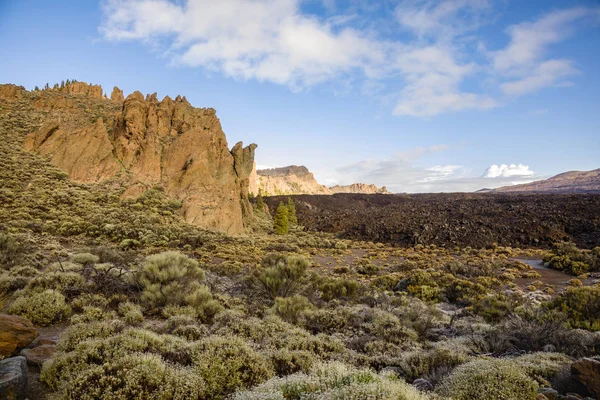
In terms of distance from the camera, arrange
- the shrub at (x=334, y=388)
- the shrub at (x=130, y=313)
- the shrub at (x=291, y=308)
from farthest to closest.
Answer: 1. the shrub at (x=291, y=308)
2. the shrub at (x=130, y=313)
3. the shrub at (x=334, y=388)

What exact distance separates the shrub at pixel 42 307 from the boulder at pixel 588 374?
1096 centimetres

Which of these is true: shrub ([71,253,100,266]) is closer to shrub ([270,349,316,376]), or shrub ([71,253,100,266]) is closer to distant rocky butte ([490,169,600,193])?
shrub ([270,349,316,376])

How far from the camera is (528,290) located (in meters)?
16.9

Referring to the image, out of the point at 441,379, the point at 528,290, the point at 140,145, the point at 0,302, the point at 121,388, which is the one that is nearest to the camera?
the point at 121,388

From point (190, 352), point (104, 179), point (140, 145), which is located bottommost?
point (190, 352)

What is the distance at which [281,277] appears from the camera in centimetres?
1316

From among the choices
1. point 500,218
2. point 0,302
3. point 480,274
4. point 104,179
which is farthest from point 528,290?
point 104,179

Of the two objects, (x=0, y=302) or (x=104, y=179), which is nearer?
(x=0, y=302)

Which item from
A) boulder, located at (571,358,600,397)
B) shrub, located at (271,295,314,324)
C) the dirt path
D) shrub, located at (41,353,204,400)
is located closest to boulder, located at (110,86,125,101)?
shrub, located at (271,295,314,324)

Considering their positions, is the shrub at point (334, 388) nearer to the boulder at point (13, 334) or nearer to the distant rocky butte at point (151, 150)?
the boulder at point (13, 334)

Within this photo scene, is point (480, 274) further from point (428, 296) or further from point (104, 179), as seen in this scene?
point (104, 179)

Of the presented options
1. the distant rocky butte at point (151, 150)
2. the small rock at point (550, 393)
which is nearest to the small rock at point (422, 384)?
the small rock at point (550, 393)

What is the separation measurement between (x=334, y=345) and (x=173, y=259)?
7.93m

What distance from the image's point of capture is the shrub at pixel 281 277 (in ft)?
42.3
